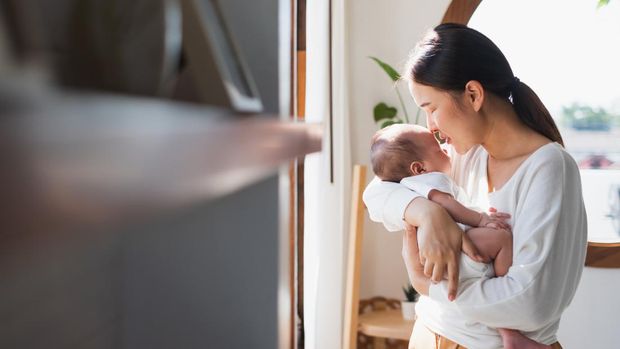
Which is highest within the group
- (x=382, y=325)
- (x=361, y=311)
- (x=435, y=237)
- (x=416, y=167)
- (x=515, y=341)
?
(x=416, y=167)

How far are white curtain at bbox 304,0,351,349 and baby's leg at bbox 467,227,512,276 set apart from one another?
1079 mm

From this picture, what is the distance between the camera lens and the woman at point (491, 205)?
139 cm

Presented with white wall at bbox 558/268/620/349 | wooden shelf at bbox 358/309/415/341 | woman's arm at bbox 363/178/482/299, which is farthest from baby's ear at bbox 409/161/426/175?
white wall at bbox 558/268/620/349

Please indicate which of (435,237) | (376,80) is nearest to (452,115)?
(435,237)

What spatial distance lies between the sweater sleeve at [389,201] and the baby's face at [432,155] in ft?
0.34

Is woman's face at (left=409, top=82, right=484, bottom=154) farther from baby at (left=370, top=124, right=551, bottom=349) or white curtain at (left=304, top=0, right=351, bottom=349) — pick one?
white curtain at (left=304, top=0, right=351, bottom=349)

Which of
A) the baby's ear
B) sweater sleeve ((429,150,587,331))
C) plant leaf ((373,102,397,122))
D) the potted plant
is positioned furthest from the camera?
plant leaf ((373,102,397,122))

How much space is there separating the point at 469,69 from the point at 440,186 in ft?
0.97

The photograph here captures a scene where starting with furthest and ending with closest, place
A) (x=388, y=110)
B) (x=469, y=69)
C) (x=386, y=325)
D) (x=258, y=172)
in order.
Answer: (x=388, y=110) < (x=386, y=325) < (x=469, y=69) < (x=258, y=172)

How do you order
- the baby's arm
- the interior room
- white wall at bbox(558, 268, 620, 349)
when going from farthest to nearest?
white wall at bbox(558, 268, 620, 349), the baby's arm, the interior room

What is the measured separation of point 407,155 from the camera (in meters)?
1.71

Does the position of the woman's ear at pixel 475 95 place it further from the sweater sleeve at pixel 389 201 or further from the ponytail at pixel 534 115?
the sweater sleeve at pixel 389 201

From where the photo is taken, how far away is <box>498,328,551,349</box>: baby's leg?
1444 millimetres

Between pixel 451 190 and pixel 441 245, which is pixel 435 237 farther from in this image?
pixel 451 190
